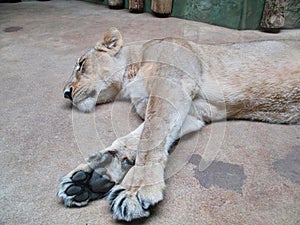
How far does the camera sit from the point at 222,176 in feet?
5.28

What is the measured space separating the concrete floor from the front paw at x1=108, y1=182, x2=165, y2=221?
5cm

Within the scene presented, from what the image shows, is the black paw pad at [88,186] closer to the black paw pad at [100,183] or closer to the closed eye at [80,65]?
the black paw pad at [100,183]

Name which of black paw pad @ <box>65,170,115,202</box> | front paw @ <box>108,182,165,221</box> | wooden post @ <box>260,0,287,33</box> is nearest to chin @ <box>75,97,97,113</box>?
black paw pad @ <box>65,170,115,202</box>

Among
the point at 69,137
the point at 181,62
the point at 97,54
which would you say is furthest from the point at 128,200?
the point at 97,54

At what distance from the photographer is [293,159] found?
1765mm

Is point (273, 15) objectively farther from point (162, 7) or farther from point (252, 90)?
point (252, 90)

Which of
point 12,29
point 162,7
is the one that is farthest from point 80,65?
point 162,7

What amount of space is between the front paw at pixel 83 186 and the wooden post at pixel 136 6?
5.02m

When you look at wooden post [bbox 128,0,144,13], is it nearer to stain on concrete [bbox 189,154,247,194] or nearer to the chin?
the chin

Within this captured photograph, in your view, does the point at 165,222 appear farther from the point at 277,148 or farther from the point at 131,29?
the point at 131,29

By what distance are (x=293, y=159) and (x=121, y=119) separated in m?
1.19

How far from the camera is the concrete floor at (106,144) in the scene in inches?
53.4

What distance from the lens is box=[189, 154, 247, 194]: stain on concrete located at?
5.06ft

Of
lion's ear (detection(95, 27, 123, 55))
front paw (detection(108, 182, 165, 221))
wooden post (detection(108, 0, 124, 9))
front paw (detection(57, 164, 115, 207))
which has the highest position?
lion's ear (detection(95, 27, 123, 55))
